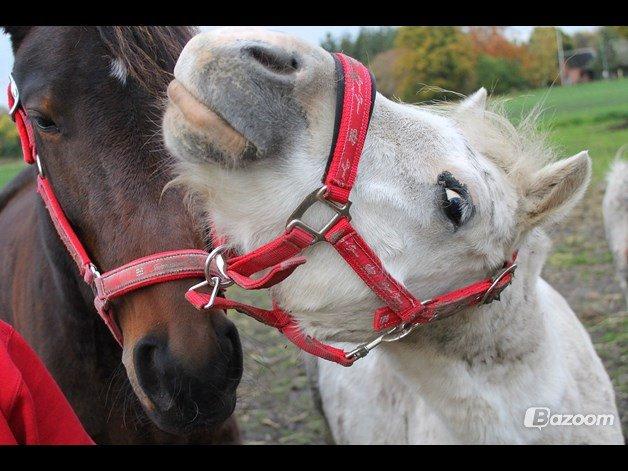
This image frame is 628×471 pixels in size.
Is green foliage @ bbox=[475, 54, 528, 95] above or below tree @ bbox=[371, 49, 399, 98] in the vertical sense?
below

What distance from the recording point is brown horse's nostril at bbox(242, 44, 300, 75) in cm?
141

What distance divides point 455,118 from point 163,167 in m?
1.00

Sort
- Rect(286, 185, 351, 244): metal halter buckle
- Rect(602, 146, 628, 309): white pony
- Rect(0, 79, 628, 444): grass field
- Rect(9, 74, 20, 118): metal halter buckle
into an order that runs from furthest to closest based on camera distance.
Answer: Rect(602, 146, 628, 309): white pony, Rect(0, 79, 628, 444): grass field, Rect(9, 74, 20, 118): metal halter buckle, Rect(286, 185, 351, 244): metal halter buckle

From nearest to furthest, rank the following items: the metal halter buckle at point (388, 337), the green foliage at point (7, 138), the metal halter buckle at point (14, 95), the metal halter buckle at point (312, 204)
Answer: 1. the metal halter buckle at point (312, 204)
2. the metal halter buckle at point (388, 337)
3. the metal halter buckle at point (14, 95)
4. the green foliage at point (7, 138)

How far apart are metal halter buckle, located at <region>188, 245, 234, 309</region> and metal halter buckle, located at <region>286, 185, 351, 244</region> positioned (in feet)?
0.77

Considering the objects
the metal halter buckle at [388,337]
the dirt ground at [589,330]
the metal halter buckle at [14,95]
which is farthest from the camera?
the dirt ground at [589,330]

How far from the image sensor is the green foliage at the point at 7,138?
2855mm

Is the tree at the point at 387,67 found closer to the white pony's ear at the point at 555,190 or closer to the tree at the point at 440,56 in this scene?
the tree at the point at 440,56

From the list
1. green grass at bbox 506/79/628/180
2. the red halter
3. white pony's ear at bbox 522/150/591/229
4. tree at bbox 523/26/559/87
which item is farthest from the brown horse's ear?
green grass at bbox 506/79/628/180

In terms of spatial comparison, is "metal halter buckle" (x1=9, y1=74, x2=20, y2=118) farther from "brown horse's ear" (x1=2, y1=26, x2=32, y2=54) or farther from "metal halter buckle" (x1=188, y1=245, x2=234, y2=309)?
"metal halter buckle" (x1=188, y1=245, x2=234, y2=309)

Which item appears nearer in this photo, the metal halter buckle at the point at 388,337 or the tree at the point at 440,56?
the metal halter buckle at the point at 388,337

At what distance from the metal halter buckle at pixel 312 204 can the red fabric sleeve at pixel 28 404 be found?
2.86ft

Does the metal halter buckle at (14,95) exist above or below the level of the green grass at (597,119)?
above

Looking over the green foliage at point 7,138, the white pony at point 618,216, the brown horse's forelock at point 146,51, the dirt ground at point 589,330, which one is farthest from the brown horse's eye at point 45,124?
the white pony at point 618,216
